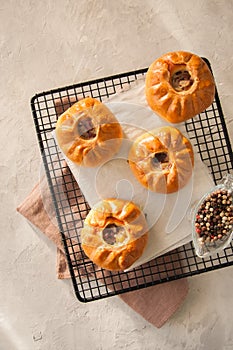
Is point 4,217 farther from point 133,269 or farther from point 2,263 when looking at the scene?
point 133,269

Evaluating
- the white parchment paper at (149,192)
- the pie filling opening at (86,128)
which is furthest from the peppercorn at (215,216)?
the pie filling opening at (86,128)

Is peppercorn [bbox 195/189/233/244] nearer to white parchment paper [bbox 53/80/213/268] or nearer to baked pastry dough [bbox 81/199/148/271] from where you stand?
white parchment paper [bbox 53/80/213/268]

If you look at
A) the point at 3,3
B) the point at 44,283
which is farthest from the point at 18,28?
the point at 44,283

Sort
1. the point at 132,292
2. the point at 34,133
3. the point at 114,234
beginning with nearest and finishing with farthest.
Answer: the point at 114,234 → the point at 132,292 → the point at 34,133

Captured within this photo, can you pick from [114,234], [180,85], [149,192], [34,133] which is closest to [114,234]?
[114,234]

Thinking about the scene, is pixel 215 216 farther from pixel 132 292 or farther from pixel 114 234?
pixel 132 292

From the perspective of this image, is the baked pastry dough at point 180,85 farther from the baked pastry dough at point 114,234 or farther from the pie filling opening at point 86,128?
the baked pastry dough at point 114,234
